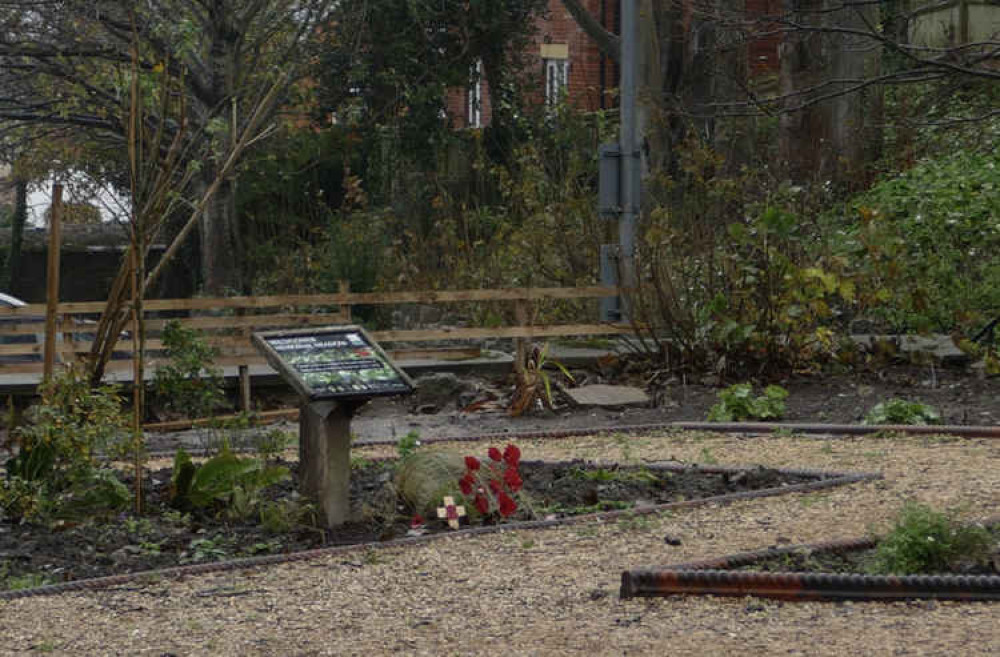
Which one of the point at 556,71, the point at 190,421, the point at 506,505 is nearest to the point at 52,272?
the point at 506,505

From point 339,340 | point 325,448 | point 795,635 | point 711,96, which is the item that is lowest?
point 795,635

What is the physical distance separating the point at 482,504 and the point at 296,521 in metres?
0.89

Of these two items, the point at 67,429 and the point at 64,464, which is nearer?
the point at 67,429

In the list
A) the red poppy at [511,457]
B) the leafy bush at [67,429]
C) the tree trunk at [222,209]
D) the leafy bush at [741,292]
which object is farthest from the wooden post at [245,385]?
the tree trunk at [222,209]

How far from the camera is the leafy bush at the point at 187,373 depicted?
9.86m

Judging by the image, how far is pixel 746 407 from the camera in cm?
1059

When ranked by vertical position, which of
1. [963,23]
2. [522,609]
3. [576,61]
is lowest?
[522,609]

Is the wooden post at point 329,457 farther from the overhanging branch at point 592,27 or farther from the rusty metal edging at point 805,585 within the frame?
the overhanging branch at point 592,27

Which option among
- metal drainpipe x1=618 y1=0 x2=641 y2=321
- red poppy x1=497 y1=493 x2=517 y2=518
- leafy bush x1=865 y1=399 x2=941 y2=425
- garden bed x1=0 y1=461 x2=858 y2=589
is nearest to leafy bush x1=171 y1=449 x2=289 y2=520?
garden bed x1=0 y1=461 x2=858 y2=589

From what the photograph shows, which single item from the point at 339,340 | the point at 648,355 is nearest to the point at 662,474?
the point at 339,340

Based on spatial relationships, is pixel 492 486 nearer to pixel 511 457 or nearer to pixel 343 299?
pixel 511 457

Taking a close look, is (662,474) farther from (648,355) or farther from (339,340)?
(648,355)

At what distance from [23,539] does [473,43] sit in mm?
18567

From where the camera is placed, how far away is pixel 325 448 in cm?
681
